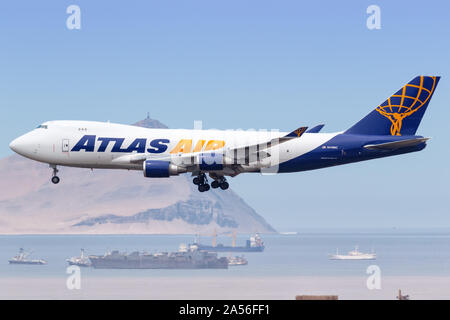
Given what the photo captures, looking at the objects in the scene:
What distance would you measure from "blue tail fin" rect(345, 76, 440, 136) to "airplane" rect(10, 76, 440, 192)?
227 mm

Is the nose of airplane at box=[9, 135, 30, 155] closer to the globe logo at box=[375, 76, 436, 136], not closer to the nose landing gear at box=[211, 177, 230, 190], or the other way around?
the nose landing gear at box=[211, 177, 230, 190]

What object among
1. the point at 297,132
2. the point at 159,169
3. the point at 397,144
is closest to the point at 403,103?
the point at 397,144

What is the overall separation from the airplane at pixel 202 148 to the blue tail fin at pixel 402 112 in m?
0.23

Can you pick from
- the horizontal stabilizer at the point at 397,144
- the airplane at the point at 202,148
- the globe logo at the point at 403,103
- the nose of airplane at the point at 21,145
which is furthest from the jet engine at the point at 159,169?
the globe logo at the point at 403,103

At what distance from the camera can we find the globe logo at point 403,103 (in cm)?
7681

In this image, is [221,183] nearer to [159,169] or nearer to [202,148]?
[202,148]
